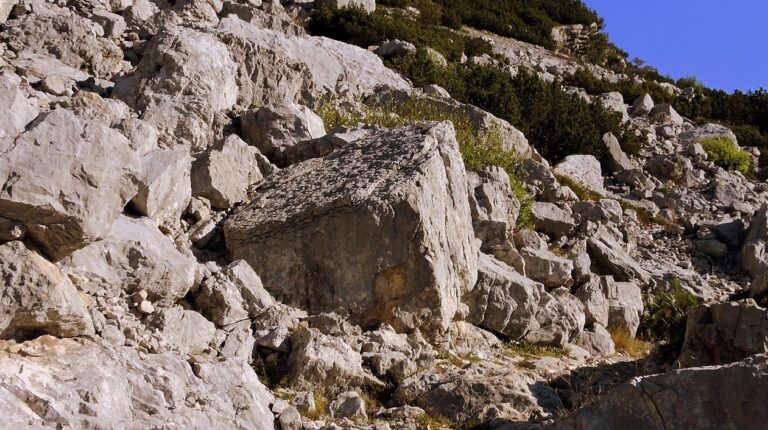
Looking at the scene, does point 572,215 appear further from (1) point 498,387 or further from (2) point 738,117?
(2) point 738,117

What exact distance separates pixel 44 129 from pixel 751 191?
13733 mm

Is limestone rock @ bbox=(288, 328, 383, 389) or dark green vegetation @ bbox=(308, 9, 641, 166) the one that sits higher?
dark green vegetation @ bbox=(308, 9, 641, 166)

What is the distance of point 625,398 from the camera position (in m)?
5.58

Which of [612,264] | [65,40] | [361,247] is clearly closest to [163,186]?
[361,247]

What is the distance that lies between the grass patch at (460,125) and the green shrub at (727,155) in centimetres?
589

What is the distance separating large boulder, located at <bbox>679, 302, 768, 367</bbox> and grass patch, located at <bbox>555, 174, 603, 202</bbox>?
6.26m

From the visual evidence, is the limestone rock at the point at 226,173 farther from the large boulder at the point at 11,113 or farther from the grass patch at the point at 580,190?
the grass patch at the point at 580,190

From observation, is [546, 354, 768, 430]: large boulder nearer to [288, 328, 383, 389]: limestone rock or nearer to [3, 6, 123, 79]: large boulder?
[288, 328, 383, 389]: limestone rock

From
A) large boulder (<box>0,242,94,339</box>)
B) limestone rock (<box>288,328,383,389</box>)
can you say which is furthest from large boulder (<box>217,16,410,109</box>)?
large boulder (<box>0,242,94,339</box>)

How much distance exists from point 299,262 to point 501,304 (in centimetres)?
225

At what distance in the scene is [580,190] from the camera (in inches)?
558

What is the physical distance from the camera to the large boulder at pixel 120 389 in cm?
479

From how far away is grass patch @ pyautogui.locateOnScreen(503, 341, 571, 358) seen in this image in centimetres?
864

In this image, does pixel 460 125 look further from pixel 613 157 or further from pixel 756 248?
pixel 756 248
